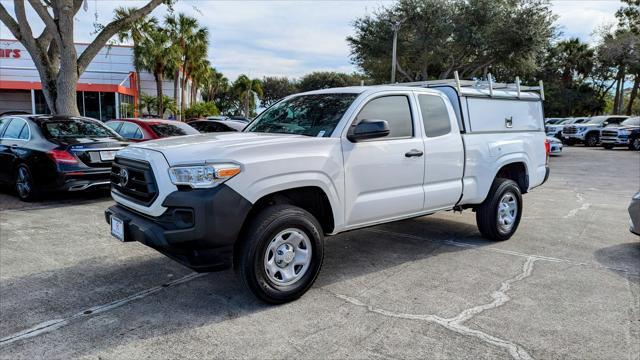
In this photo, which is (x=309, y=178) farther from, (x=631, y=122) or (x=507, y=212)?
(x=631, y=122)

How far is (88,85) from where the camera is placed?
30391 mm

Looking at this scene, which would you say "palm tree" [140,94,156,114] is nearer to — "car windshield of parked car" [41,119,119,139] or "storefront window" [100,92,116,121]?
"storefront window" [100,92,116,121]

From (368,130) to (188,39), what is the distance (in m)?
35.0

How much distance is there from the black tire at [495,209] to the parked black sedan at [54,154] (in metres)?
5.84

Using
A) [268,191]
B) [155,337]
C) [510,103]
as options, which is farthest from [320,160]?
[510,103]

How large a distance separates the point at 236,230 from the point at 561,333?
2.51m

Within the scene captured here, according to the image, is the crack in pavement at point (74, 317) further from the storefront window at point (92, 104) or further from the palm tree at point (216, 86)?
the palm tree at point (216, 86)

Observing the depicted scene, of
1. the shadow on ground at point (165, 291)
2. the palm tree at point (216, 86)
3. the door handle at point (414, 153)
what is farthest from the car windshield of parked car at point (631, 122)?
the palm tree at point (216, 86)

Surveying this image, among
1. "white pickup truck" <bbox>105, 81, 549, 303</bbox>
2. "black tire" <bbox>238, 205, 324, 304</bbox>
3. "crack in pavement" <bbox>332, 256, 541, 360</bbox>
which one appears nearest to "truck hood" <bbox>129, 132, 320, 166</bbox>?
"white pickup truck" <bbox>105, 81, 549, 303</bbox>

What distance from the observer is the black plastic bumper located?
11.0 feet

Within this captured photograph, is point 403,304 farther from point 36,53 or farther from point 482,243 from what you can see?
point 36,53

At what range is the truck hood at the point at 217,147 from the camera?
352 cm

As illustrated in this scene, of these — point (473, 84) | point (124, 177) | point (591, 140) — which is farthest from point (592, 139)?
point (124, 177)

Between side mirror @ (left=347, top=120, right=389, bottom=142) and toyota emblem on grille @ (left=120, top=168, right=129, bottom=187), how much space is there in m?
1.97
